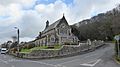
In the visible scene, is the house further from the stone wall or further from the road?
the road

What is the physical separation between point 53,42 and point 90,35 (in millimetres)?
27972

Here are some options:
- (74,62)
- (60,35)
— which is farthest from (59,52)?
(60,35)

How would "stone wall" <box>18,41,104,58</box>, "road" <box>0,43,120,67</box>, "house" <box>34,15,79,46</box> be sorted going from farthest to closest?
"house" <box>34,15,79,46</box> → "stone wall" <box>18,41,104,58</box> → "road" <box>0,43,120,67</box>

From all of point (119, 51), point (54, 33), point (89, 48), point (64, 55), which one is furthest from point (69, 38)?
point (119, 51)

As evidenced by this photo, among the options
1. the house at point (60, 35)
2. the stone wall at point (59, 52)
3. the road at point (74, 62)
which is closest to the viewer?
the road at point (74, 62)

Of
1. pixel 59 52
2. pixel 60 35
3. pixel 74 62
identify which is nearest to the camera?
pixel 74 62

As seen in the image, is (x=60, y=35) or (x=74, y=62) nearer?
(x=74, y=62)

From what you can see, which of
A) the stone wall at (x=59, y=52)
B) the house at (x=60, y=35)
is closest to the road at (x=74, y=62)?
the stone wall at (x=59, y=52)

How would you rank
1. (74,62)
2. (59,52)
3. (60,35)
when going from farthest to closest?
(60,35) → (59,52) → (74,62)

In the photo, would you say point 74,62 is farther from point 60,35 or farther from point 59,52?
point 60,35

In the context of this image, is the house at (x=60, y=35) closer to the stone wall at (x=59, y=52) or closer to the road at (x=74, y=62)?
the stone wall at (x=59, y=52)

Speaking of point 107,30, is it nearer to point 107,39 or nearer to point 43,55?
point 107,39

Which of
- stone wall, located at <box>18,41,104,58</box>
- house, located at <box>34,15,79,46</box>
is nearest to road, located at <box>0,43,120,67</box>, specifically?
stone wall, located at <box>18,41,104,58</box>

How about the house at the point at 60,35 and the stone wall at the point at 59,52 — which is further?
the house at the point at 60,35
